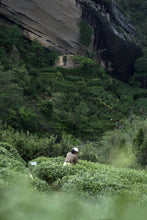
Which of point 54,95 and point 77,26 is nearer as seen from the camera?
point 54,95

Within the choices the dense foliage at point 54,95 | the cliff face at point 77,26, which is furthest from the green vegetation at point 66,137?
the cliff face at point 77,26

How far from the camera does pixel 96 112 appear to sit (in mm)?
32500

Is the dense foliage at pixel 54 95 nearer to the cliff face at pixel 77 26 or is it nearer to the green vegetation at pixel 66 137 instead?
the green vegetation at pixel 66 137

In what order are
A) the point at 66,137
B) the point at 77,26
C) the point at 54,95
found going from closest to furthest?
the point at 66,137
the point at 54,95
the point at 77,26

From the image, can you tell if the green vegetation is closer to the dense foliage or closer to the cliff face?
the dense foliage

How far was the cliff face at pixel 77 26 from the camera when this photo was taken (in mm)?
39562

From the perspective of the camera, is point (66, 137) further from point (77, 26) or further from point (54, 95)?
point (77, 26)

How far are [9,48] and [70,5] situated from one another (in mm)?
13664

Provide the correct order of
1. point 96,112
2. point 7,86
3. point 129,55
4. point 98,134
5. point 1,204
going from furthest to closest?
point 129,55
point 96,112
point 98,134
point 7,86
point 1,204

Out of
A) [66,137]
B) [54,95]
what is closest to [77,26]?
[54,95]

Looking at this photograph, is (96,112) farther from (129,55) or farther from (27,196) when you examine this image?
(27,196)

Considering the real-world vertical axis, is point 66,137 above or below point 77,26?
below

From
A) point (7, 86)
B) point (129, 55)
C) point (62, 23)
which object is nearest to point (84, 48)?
point (62, 23)

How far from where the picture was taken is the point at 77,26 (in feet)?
141
